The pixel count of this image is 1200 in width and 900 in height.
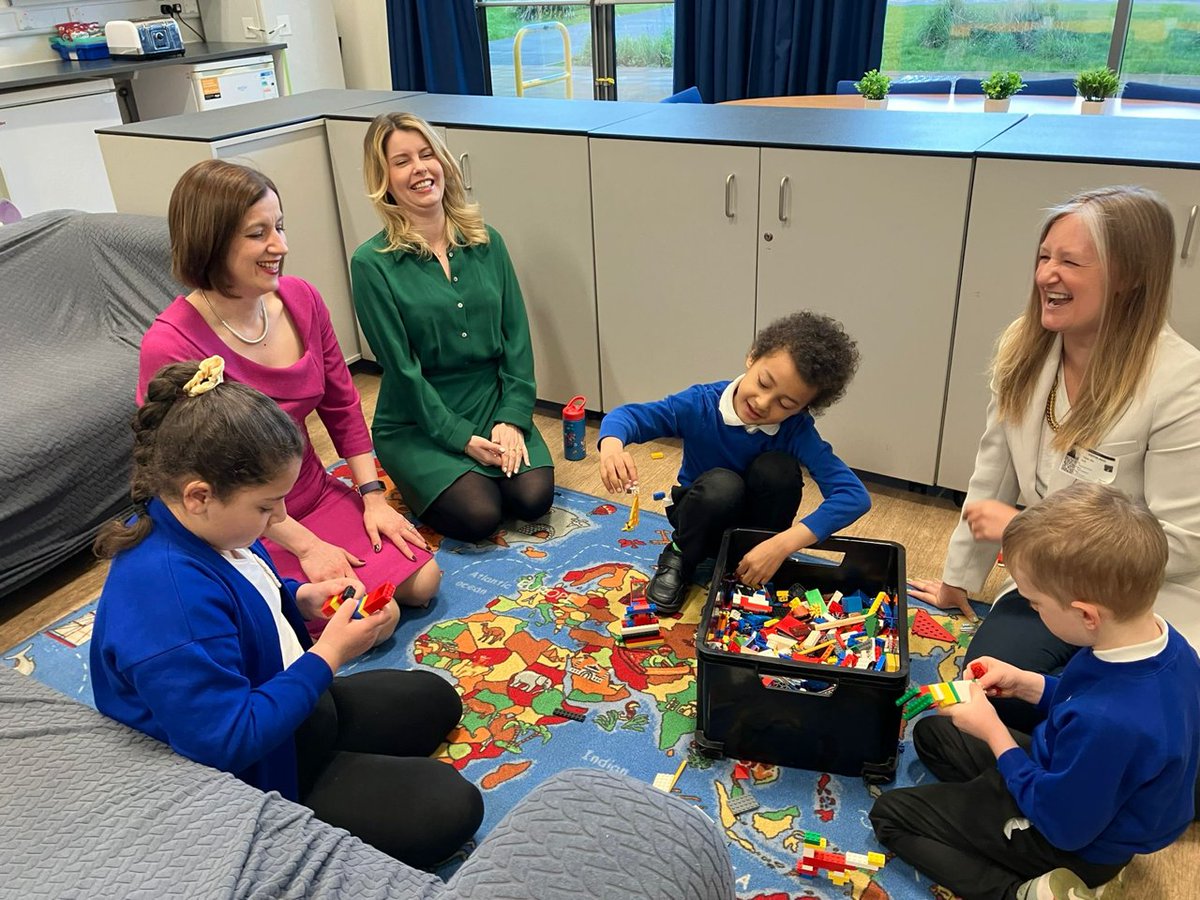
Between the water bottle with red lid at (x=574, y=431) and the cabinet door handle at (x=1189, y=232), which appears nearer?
the cabinet door handle at (x=1189, y=232)

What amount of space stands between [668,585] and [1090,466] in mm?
870

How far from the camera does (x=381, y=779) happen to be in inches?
57.0

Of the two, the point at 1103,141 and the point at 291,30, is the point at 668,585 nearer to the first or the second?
the point at 1103,141

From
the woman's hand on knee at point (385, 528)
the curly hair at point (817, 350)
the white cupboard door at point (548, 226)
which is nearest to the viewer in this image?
the curly hair at point (817, 350)

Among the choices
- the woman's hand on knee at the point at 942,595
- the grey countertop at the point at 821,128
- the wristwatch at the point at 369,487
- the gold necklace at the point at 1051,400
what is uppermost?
the grey countertop at the point at 821,128

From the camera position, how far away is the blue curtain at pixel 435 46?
5.50 metres

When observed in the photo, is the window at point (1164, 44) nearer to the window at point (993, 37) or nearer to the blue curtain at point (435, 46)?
the window at point (993, 37)

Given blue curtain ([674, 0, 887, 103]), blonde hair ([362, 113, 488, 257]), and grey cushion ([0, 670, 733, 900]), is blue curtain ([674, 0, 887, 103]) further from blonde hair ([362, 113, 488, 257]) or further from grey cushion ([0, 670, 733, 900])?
grey cushion ([0, 670, 733, 900])

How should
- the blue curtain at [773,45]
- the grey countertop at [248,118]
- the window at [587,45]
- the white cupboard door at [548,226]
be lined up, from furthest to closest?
the window at [587,45] < the blue curtain at [773,45] < the grey countertop at [248,118] < the white cupboard door at [548,226]

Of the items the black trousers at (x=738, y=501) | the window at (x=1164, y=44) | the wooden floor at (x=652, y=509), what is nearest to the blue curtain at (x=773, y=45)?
the window at (x=1164, y=44)

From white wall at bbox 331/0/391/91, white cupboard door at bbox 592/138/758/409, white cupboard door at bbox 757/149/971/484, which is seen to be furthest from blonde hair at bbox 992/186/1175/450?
white wall at bbox 331/0/391/91

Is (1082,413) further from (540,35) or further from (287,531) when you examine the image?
(540,35)

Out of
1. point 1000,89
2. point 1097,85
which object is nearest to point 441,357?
point 1000,89

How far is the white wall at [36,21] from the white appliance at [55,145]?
54cm
